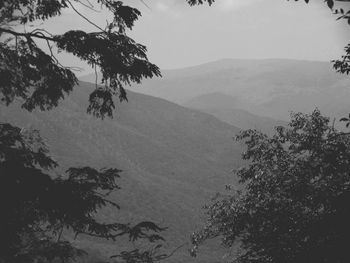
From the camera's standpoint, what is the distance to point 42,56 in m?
6.72

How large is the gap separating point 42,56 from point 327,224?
458 centimetres

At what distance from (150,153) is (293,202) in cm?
5263

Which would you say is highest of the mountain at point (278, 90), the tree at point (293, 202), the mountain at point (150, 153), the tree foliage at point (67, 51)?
the mountain at point (278, 90)

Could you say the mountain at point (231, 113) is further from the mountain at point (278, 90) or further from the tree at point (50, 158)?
the tree at point (50, 158)

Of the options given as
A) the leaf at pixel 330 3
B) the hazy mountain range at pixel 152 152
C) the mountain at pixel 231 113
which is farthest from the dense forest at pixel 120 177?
the mountain at pixel 231 113

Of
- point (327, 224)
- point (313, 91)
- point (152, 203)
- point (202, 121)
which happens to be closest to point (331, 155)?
point (327, 224)

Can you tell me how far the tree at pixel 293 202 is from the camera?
18.2 feet

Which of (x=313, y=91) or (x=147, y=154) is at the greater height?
(x=313, y=91)

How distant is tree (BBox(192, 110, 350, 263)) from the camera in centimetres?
554

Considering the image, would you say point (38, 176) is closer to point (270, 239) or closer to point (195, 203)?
point (270, 239)

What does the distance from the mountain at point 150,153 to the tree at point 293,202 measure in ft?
79.5

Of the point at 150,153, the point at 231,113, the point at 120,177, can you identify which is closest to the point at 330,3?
the point at 120,177

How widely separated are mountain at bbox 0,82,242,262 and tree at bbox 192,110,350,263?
2423 cm

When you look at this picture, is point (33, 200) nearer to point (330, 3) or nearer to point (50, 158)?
point (50, 158)
